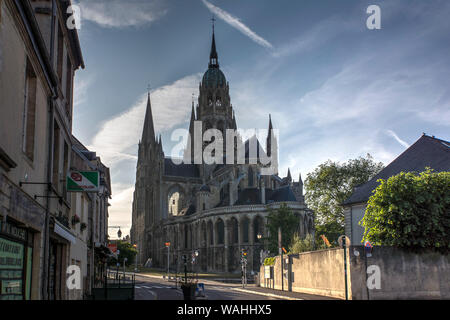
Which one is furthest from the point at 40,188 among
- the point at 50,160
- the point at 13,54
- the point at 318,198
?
the point at 318,198

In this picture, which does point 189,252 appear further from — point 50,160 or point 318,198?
point 50,160

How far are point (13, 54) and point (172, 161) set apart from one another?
4038 inches

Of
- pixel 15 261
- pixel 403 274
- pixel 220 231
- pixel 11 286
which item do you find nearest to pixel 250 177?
pixel 220 231

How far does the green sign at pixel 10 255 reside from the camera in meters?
8.62

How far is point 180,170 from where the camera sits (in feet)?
356

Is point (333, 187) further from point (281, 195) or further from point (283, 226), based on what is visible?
point (281, 195)

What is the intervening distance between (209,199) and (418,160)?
170 ft

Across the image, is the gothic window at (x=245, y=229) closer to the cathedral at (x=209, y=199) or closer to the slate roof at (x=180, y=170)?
the cathedral at (x=209, y=199)

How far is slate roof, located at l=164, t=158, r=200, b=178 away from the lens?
351 ft

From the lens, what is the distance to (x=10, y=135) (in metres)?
9.23

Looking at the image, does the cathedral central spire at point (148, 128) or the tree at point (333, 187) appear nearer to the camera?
the tree at point (333, 187)

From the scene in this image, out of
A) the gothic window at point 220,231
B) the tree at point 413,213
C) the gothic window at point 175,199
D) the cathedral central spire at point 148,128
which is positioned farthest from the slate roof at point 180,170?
the tree at point 413,213

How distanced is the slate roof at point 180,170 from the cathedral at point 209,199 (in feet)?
0.75

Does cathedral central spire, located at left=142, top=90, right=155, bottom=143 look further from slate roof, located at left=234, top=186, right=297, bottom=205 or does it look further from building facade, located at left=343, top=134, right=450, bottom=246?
building facade, located at left=343, top=134, right=450, bottom=246
